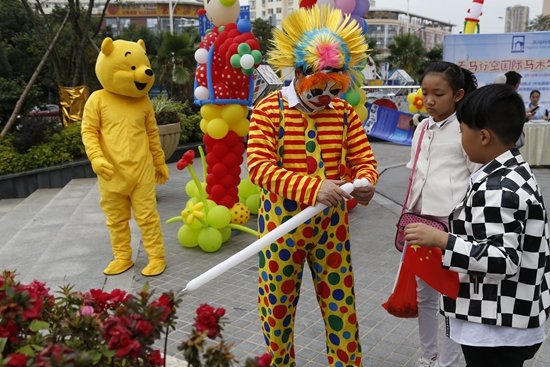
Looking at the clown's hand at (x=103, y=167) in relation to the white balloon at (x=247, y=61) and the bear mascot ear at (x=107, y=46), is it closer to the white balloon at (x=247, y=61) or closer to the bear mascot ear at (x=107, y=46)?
the bear mascot ear at (x=107, y=46)

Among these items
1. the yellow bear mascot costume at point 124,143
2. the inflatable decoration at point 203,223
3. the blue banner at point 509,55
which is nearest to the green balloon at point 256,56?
the yellow bear mascot costume at point 124,143

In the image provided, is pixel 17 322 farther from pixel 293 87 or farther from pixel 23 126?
pixel 23 126

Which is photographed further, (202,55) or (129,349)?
(202,55)

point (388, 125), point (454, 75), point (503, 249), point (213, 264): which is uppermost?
point (454, 75)

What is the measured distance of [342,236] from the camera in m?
2.23

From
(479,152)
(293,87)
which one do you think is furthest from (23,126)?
(479,152)

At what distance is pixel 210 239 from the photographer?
4.60 metres

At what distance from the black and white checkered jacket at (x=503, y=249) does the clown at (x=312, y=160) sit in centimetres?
58

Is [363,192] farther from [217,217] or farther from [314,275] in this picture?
[217,217]

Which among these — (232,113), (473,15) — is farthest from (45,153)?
(473,15)

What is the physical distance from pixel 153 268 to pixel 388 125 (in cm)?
993

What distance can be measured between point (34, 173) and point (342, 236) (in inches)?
273

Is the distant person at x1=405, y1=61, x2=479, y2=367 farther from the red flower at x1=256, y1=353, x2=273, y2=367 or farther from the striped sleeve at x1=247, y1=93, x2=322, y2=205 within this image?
the red flower at x1=256, y1=353, x2=273, y2=367

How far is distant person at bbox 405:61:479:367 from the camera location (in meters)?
2.37
